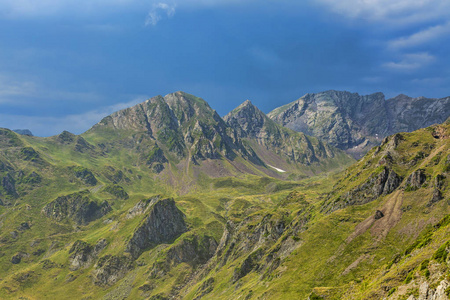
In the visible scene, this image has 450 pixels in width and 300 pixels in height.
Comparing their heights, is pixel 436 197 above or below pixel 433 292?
above

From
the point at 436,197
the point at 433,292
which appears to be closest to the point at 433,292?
the point at 433,292

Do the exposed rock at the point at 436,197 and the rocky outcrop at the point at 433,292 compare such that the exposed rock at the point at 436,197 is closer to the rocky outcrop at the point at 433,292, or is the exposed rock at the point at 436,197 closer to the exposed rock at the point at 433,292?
the rocky outcrop at the point at 433,292

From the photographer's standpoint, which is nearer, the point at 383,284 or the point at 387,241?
the point at 383,284

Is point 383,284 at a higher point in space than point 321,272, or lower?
higher

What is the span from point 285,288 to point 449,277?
455 feet

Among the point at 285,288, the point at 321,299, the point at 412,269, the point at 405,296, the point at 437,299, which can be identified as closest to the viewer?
the point at 437,299

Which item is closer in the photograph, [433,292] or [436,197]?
[433,292]

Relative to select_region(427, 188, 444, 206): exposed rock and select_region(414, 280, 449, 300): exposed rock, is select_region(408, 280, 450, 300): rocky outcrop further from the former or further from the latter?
select_region(427, 188, 444, 206): exposed rock

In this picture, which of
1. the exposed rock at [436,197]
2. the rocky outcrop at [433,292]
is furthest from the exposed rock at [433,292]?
the exposed rock at [436,197]

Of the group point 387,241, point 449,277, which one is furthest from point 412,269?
point 387,241

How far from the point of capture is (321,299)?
143250mm

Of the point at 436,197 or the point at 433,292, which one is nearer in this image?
the point at 433,292

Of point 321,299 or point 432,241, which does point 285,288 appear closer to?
point 321,299

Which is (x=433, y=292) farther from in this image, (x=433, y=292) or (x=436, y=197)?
(x=436, y=197)
